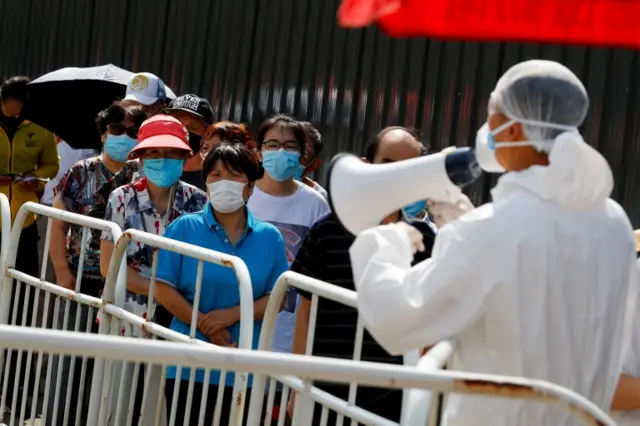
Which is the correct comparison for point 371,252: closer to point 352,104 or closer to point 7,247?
point 7,247

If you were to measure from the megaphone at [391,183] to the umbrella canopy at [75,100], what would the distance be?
19.0 ft

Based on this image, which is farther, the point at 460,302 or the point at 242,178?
the point at 242,178

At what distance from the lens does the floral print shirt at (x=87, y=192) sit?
267 inches

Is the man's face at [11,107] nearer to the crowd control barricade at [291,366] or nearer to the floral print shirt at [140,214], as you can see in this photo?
the floral print shirt at [140,214]

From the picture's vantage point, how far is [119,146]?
7293 mm

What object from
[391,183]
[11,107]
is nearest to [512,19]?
[391,183]

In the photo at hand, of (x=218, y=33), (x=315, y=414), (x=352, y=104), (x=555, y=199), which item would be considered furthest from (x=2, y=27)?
(x=555, y=199)

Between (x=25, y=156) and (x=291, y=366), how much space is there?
7445 millimetres

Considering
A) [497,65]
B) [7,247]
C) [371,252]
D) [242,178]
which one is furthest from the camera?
[497,65]

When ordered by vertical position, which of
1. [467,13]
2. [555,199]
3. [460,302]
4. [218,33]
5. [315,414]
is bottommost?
[315,414]

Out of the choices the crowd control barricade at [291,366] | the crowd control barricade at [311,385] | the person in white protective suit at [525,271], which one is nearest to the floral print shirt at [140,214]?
the crowd control barricade at [311,385]

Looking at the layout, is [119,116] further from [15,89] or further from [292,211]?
[15,89]

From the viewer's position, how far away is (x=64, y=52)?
545 inches

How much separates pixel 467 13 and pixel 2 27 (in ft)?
42.5
